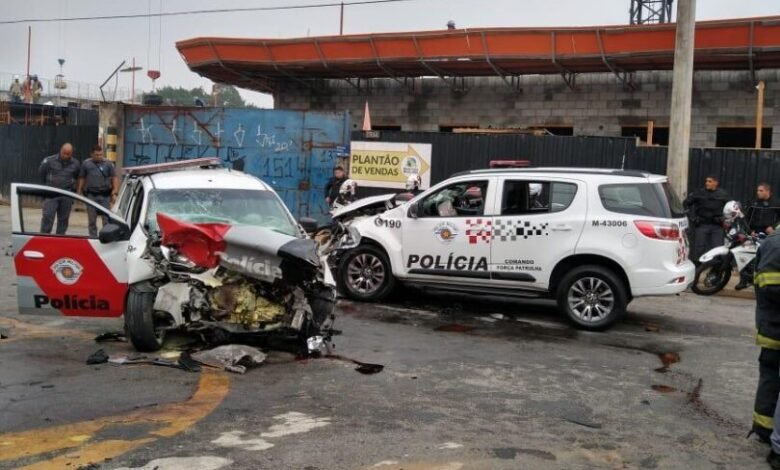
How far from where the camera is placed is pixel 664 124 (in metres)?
19.1

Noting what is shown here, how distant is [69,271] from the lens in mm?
6848

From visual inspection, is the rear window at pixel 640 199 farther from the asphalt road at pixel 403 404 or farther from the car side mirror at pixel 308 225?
the car side mirror at pixel 308 225

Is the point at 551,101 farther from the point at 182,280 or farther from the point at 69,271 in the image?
the point at 69,271

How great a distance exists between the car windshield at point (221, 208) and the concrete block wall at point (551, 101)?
13.7 m

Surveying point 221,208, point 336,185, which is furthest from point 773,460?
point 336,185

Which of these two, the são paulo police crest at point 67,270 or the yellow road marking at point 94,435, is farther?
the são paulo police crest at point 67,270

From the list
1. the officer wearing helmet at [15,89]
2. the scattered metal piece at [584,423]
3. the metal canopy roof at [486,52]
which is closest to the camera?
the scattered metal piece at [584,423]

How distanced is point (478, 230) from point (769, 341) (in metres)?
4.74

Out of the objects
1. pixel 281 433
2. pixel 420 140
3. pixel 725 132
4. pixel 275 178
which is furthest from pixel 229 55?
pixel 281 433

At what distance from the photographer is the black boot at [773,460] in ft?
15.0

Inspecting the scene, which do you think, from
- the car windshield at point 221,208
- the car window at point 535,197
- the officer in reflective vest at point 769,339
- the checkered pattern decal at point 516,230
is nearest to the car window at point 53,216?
the car windshield at point 221,208

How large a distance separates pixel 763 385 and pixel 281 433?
3.12 metres

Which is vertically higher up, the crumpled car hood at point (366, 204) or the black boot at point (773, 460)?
the crumpled car hood at point (366, 204)

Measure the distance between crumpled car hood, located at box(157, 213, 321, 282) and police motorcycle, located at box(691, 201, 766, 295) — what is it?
7153 mm
